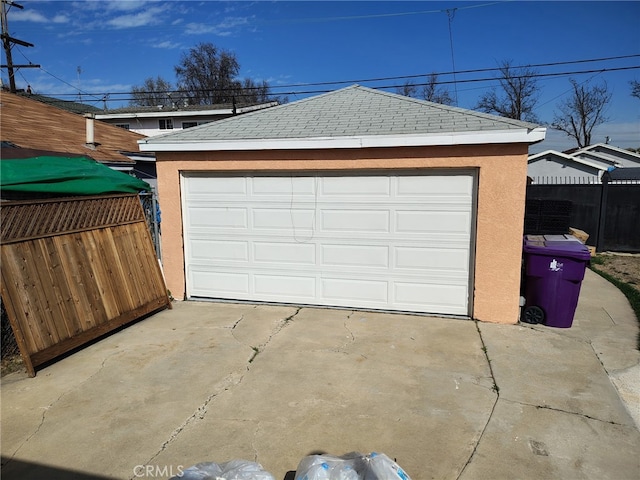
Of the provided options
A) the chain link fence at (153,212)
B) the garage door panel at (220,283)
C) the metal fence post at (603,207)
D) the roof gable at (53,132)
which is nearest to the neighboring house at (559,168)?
the metal fence post at (603,207)

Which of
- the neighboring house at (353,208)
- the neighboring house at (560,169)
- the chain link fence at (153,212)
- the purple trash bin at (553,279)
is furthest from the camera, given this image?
the neighboring house at (560,169)

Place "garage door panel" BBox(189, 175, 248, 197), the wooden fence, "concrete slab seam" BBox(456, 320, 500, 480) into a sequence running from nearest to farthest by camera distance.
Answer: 1. "concrete slab seam" BBox(456, 320, 500, 480)
2. the wooden fence
3. "garage door panel" BBox(189, 175, 248, 197)

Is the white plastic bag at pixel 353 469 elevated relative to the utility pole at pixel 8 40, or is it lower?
lower

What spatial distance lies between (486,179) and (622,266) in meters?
7.05

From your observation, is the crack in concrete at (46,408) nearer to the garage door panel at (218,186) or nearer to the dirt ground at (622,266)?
the garage door panel at (218,186)

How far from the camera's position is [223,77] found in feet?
123

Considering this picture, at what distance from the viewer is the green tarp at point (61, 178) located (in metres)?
5.12

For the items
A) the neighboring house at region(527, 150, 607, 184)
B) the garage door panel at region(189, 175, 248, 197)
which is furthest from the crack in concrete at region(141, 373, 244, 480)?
the neighboring house at region(527, 150, 607, 184)

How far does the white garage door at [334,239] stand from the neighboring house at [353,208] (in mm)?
17

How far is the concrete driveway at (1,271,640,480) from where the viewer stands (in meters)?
3.33

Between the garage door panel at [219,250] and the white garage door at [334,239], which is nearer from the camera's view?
the white garage door at [334,239]

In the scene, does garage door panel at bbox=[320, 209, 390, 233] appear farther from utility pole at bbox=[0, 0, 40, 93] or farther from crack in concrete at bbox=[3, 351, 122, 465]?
utility pole at bbox=[0, 0, 40, 93]

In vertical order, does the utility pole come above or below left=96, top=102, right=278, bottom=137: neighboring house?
above

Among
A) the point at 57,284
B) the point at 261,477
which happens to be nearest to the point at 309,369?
the point at 261,477
